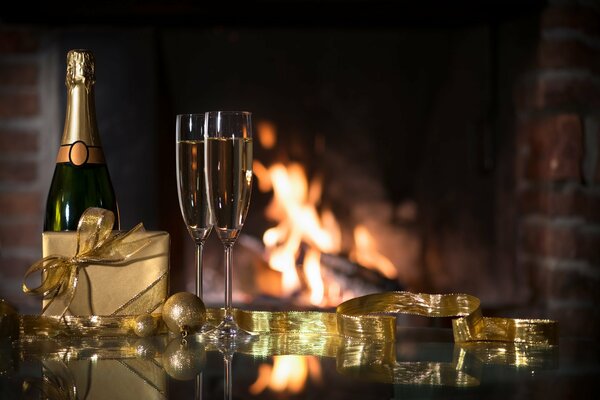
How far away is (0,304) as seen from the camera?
33.5 inches

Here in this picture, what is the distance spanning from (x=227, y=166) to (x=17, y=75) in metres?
1.27

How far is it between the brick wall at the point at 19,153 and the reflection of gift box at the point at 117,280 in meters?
1.16

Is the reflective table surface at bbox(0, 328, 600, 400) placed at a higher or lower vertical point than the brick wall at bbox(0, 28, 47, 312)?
lower

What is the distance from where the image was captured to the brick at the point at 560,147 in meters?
1.87

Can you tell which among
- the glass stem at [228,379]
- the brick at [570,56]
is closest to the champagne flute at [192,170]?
the glass stem at [228,379]

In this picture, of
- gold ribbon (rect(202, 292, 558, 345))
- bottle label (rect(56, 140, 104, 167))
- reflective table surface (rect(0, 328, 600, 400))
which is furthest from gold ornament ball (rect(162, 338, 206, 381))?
bottle label (rect(56, 140, 104, 167))

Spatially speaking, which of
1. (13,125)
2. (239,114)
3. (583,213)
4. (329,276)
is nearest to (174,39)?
(13,125)

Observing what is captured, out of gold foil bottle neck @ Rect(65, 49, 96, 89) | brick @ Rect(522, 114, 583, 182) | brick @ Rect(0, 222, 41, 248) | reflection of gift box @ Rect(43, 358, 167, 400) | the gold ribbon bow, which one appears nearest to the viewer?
reflection of gift box @ Rect(43, 358, 167, 400)

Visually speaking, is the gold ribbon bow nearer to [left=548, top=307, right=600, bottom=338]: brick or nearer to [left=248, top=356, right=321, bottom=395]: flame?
[left=248, top=356, right=321, bottom=395]: flame

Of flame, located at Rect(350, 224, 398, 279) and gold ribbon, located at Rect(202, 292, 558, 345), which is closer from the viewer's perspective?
gold ribbon, located at Rect(202, 292, 558, 345)

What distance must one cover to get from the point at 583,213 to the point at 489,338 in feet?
3.63

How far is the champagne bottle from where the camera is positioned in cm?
96

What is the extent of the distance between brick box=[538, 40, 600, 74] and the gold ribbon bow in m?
1.26

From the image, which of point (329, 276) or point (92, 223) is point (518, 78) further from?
point (92, 223)
